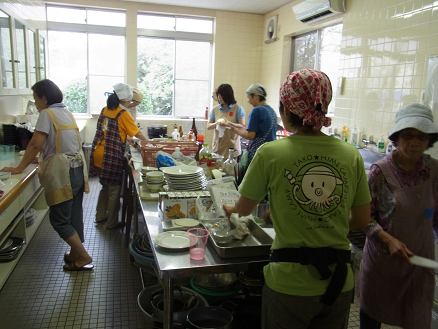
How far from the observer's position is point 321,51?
18.6 feet

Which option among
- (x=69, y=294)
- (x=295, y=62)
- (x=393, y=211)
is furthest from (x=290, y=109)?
(x=295, y=62)

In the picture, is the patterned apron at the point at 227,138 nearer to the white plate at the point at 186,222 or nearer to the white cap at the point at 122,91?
the white cap at the point at 122,91

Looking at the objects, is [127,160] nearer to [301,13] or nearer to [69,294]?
[69,294]

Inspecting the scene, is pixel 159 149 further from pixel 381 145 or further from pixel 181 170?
pixel 381 145

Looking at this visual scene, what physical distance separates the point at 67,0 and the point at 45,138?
15.1ft

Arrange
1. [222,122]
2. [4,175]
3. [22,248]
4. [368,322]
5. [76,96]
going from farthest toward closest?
[76,96]
[222,122]
[22,248]
[4,175]
[368,322]

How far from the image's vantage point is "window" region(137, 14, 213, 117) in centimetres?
693

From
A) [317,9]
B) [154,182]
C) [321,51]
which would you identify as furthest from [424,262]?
[321,51]

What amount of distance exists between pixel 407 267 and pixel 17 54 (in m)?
4.26

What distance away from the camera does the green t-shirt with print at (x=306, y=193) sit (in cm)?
120

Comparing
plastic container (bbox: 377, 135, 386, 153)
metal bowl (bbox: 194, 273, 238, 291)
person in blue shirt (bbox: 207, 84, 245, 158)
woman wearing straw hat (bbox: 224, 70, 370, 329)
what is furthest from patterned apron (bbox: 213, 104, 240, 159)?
woman wearing straw hat (bbox: 224, 70, 370, 329)

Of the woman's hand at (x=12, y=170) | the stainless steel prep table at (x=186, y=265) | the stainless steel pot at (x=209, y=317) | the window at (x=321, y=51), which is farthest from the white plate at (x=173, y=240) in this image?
the window at (x=321, y=51)

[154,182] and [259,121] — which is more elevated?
[259,121]

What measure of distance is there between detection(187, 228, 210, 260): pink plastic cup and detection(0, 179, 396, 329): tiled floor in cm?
89
